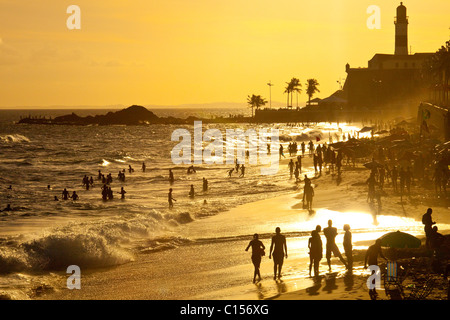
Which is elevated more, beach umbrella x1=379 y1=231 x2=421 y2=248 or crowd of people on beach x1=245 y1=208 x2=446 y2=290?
beach umbrella x1=379 y1=231 x2=421 y2=248

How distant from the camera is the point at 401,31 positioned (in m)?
121

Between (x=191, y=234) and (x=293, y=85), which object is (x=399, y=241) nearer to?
(x=191, y=234)

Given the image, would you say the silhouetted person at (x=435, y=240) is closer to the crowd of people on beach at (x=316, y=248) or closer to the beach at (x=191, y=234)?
the crowd of people on beach at (x=316, y=248)

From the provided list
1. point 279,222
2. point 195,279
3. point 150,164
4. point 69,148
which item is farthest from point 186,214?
point 69,148

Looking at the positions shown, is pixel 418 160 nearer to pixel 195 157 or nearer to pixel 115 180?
pixel 115 180

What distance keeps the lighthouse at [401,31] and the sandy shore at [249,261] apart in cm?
9562

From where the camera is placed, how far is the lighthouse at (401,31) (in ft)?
382

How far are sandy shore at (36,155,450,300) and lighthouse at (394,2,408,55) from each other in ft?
314

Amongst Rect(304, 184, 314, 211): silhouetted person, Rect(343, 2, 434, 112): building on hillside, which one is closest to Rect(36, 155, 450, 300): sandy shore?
Rect(304, 184, 314, 211): silhouetted person

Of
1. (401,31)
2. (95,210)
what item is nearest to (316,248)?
(95,210)

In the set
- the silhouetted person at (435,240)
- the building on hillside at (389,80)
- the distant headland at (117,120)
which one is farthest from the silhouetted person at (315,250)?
the distant headland at (117,120)

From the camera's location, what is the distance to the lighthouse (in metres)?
116

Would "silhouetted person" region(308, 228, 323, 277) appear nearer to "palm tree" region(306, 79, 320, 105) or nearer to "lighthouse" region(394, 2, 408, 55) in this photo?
"lighthouse" region(394, 2, 408, 55)
